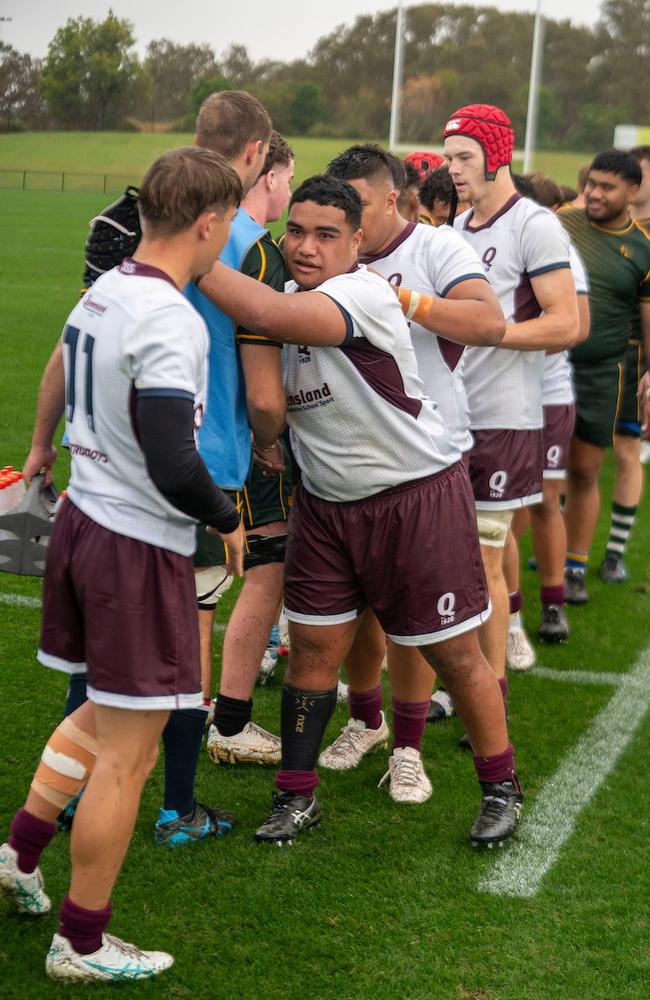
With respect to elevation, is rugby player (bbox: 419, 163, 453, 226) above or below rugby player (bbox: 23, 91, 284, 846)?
above

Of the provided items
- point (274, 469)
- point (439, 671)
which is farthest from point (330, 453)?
point (439, 671)

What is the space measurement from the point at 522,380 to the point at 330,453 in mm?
1183

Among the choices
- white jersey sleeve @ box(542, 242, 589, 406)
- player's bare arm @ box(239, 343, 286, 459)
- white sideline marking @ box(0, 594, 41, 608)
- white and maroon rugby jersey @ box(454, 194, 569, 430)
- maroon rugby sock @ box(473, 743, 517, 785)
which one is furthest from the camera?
white sideline marking @ box(0, 594, 41, 608)

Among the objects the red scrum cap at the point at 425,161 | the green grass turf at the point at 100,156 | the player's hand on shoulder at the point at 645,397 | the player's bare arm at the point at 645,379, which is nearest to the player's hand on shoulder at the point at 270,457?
the red scrum cap at the point at 425,161

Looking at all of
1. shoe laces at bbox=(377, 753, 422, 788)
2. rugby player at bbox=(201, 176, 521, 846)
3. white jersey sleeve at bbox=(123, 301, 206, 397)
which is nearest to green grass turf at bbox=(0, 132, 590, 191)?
Answer: shoe laces at bbox=(377, 753, 422, 788)

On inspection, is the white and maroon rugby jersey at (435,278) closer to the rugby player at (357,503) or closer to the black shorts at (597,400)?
the rugby player at (357,503)

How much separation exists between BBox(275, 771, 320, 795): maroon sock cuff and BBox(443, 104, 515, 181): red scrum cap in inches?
83.9

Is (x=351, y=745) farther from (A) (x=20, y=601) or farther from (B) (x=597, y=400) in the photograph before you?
(B) (x=597, y=400)

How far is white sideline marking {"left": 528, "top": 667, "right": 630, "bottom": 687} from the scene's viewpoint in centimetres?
523

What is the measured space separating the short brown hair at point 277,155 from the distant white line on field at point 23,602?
2.40m

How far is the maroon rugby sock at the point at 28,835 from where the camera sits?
3.05 metres

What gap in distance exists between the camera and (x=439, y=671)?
3570 millimetres

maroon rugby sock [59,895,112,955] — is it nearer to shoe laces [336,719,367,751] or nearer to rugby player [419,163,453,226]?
shoe laces [336,719,367,751]

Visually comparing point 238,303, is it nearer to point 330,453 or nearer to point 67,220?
point 330,453
